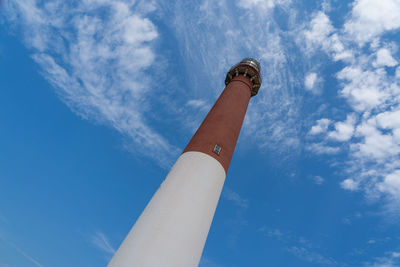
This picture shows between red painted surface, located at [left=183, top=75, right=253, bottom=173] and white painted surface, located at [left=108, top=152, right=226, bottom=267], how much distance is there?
0.76m

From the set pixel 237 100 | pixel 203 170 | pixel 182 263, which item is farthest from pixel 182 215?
pixel 237 100

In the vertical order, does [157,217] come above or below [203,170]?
below

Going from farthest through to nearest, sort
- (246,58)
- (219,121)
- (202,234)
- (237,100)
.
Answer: (246,58)
(237,100)
(219,121)
(202,234)

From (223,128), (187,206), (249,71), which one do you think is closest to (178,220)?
(187,206)

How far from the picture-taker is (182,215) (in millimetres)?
8359

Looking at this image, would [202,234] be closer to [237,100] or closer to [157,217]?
[157,217]

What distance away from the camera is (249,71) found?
1756cm

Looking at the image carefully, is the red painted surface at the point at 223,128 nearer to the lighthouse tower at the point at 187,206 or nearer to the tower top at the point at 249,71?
the lighthouse tower at the point at 187,206

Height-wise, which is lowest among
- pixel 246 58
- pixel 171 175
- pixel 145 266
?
pixel 145 266

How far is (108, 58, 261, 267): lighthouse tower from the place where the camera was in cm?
745

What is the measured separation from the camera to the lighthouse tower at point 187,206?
7449 mm

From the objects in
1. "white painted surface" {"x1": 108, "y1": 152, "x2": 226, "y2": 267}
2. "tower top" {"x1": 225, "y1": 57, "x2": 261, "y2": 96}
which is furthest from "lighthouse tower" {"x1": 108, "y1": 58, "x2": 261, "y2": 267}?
"tower top" {"x1": 225, "y1": 57, "x2": 261, "y2": 96}

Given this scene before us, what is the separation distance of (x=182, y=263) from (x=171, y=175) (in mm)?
3434

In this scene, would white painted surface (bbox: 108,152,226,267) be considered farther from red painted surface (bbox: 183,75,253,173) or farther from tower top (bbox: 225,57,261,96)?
tower top (bbox: 225,57,261,96)
